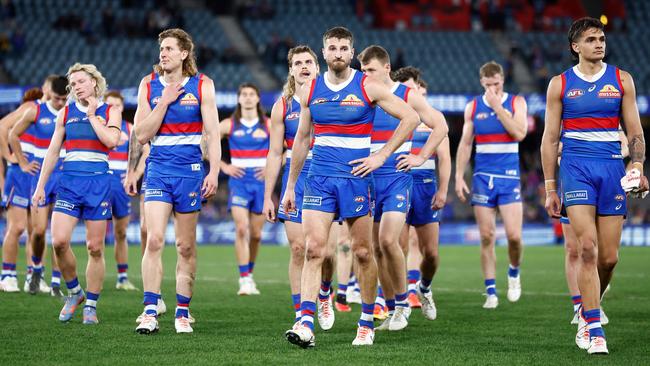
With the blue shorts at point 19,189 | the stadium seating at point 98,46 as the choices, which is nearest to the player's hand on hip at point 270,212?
the blue shorts at point 19,189

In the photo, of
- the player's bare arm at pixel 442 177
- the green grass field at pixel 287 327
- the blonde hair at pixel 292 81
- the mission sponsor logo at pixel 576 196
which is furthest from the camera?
the player's bare arm at pixel 442 177

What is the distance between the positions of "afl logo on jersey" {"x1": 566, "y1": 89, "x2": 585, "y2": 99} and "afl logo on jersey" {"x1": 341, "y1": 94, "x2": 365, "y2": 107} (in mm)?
1724

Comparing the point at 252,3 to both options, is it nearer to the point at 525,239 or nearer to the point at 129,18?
the point at 129,18

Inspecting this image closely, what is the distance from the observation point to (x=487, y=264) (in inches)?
485

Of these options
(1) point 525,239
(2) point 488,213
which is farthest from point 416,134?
(1) point 525,239

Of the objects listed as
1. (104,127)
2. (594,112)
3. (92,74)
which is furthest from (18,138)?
(594,112)

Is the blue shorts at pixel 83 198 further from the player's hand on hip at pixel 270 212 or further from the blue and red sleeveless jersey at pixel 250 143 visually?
the blue and red sleeveless jersey at pixel 250 143

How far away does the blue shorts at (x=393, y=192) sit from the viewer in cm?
947

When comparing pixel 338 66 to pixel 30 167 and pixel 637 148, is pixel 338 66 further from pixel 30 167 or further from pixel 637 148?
pixel 30 167

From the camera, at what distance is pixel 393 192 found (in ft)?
31.2

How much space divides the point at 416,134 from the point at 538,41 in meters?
28.2

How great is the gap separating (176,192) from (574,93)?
3644 millimetres

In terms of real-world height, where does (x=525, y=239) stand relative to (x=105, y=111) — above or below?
above

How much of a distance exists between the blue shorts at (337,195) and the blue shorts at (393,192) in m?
1.27
